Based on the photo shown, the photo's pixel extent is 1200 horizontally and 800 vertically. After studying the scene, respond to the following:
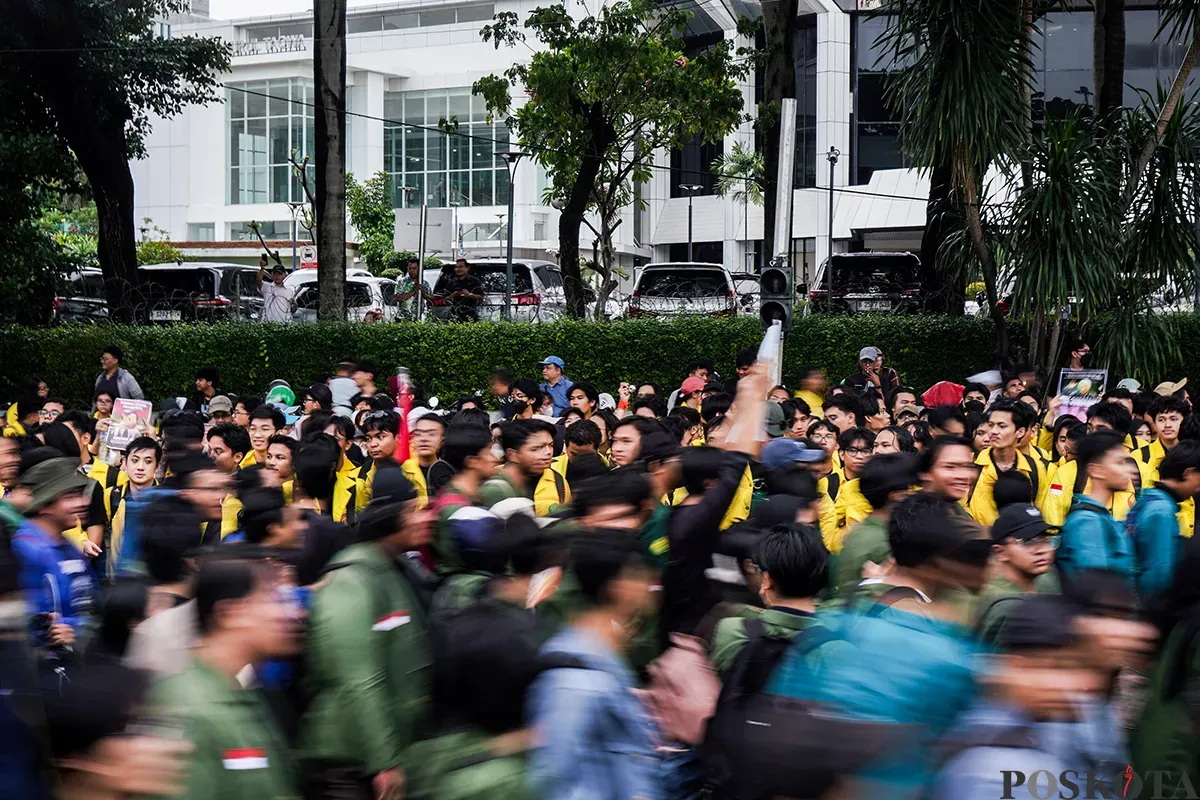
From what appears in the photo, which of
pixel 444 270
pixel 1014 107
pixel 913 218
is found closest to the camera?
pixel 1014 107

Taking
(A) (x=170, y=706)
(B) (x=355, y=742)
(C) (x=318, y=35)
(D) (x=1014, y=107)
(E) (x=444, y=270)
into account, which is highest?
(C) (x=318, y=35)

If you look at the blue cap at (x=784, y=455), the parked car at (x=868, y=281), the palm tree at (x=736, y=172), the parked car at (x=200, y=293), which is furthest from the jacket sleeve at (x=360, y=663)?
the palm tree at (x=736, y=172)

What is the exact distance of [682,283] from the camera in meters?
20.5

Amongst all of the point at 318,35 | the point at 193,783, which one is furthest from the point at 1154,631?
the point at 318,35

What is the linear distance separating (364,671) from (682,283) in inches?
666

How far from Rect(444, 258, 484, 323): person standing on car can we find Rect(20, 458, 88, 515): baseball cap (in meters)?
12.1

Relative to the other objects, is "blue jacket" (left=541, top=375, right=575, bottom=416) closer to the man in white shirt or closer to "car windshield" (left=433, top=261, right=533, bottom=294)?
the man in white shirt

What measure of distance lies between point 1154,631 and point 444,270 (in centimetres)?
1760

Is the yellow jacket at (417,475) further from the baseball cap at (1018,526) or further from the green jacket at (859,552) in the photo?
the baseball cap at (1018,526)

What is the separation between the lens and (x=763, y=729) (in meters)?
2.91

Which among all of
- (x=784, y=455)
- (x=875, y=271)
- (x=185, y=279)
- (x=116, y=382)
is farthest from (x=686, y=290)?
(x=784, y=455)

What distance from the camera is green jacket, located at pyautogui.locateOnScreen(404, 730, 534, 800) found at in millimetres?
3074

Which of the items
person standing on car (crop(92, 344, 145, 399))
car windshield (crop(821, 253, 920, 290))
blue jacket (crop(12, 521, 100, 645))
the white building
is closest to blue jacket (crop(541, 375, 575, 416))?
person standing on car (crop(92, 344, 145, 399))

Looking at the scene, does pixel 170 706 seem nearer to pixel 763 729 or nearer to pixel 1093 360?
pixel 763 729
